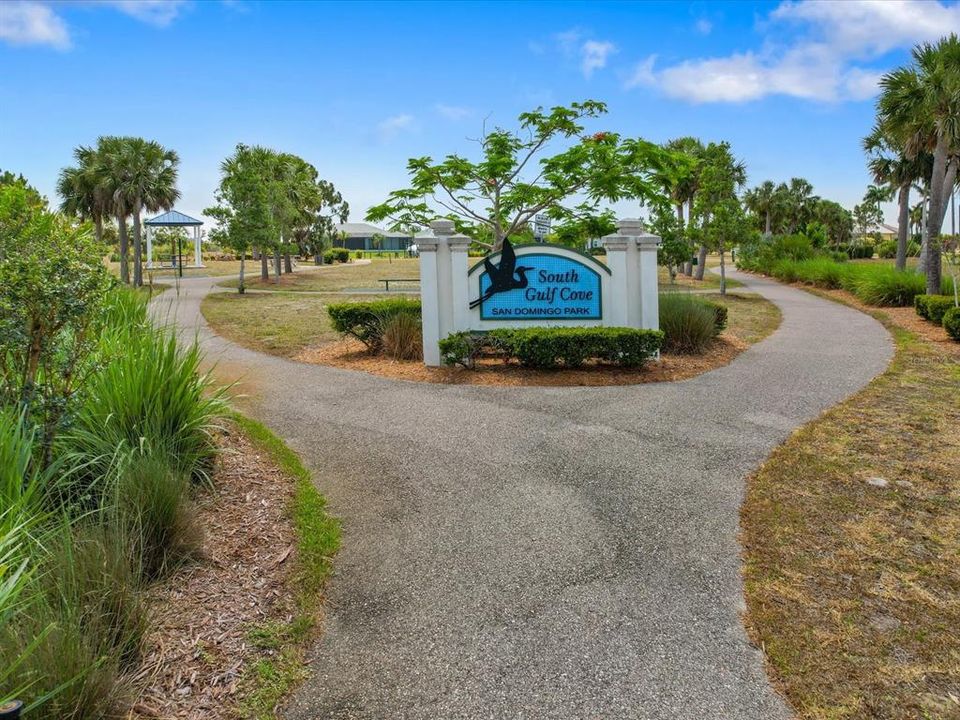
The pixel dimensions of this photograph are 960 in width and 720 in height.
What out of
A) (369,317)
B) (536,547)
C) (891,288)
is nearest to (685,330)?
(369,317)

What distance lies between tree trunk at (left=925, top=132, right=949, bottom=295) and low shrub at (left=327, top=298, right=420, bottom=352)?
15441mm

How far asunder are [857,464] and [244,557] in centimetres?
515

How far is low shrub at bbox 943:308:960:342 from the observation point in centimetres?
1259

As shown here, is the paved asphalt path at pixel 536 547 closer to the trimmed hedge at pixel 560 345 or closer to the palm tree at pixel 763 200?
the trimmed hedge at pixel 560 345

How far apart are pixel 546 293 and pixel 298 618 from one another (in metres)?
8.14

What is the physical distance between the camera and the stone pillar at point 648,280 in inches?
428

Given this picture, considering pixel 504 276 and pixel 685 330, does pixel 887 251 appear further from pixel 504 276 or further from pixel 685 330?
pixel 504 276

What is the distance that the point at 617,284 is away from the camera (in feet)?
36.0

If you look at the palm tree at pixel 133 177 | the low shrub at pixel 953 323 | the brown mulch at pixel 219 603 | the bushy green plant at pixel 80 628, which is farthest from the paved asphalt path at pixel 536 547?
the palm tree at pixel 133 177

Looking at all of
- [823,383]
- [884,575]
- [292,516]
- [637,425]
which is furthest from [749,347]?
[292,516]

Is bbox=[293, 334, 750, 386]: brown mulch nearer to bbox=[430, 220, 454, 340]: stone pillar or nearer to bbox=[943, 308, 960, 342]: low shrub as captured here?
bbox=[430, 220, 454, 340]: stone pillar

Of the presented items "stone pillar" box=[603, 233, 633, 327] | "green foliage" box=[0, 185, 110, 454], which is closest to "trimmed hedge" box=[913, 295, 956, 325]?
"stone pillar" box=[603, 233, 633, 327]

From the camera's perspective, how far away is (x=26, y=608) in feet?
9.41

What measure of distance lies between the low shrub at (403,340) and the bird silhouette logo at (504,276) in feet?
3.85
